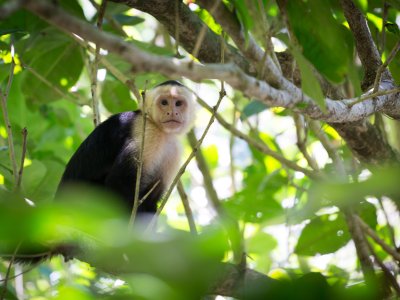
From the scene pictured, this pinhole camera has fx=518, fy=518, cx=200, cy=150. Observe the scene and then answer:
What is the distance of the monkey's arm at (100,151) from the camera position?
309cm

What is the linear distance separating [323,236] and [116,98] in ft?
5.35

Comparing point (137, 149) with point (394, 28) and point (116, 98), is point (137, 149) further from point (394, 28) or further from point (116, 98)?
point (394, 28)

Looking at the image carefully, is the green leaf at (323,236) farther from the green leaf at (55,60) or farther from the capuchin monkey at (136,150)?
the green leaf at (55,60)

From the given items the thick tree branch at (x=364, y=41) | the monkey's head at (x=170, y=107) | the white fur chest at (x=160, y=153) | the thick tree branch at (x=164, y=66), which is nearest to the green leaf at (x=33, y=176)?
the white fur chest at (x=160, y=153)

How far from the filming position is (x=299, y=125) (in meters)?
3.04

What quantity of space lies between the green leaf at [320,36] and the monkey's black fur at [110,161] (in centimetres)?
188

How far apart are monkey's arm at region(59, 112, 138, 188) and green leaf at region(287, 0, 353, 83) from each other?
75.0 inches

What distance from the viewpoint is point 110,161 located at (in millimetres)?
3244

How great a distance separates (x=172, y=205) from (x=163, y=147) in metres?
2.13

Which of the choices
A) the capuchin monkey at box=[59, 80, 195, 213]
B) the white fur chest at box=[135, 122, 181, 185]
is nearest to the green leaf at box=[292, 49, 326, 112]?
the capuchin monkey at box=[59, 80, 195, 213]

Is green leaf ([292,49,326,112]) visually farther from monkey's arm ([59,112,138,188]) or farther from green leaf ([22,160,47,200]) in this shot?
monkey's arm ([59,112,138,188])

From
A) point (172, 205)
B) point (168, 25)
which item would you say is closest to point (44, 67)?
point (168, 25)

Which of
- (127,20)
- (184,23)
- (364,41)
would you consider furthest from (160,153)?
(364,41)

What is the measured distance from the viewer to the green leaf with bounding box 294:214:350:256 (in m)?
2.77
